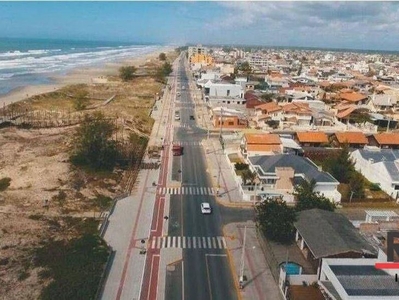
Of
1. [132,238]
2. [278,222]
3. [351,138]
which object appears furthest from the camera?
[351,138]

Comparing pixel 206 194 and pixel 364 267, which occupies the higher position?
pixel 364 267

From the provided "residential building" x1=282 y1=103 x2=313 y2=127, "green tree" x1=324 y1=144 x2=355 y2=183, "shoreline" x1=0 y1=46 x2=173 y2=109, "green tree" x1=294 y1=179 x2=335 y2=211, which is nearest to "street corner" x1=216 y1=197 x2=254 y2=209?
"green tree" x1=294 y1=179 x2=335 y2=211

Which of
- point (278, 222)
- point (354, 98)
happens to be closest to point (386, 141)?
point (278, 222)

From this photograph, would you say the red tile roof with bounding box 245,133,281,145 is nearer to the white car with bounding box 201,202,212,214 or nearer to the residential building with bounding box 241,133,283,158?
the residential building with bounding box 241,133,283,158

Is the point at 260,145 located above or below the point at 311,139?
above

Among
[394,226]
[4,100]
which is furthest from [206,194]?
[4,100]

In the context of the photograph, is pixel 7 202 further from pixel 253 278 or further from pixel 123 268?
pixel 253 278

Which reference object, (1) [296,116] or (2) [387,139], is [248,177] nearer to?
(2) [387,139]
